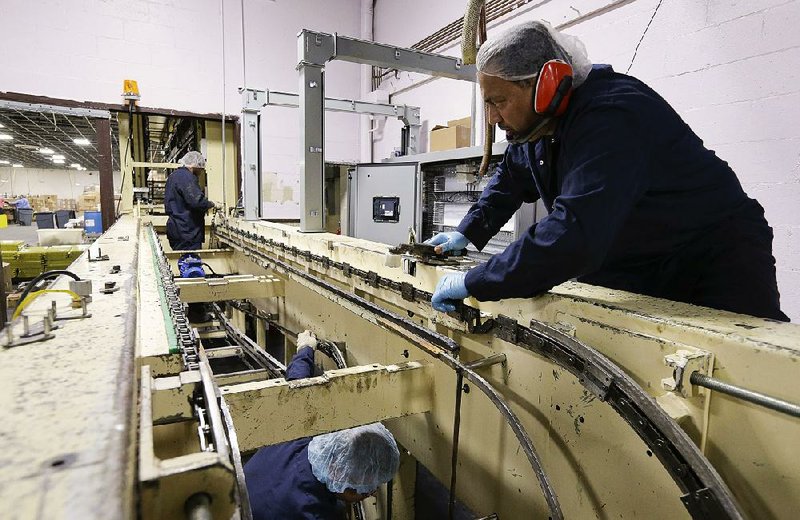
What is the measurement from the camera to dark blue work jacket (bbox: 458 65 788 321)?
875 millimetres

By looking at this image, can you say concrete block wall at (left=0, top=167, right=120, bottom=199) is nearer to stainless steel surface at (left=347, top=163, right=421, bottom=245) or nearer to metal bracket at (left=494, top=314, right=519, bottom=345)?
stainless steel surface at (left=347, top=163, right=421, bottom=245)

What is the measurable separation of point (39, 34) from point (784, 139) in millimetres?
6087

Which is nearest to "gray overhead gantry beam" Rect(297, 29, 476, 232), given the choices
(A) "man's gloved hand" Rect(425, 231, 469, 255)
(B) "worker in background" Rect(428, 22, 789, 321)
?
(A) "man's gloved hand" Rect(425, 231, 469, 255)

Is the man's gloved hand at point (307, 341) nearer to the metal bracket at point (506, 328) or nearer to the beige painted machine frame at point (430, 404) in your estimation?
the beige painted machine frame at point (430, 404)

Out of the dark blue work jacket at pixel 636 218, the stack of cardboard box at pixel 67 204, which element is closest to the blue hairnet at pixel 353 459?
the dark blue work jacket at pixel 636 218

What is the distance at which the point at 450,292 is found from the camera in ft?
3.67

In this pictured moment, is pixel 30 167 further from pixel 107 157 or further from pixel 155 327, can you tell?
pixel 155 327

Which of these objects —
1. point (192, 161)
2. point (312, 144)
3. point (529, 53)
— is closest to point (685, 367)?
point (529, 53)

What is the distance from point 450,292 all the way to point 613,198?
44 centimetres

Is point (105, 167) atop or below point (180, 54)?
below

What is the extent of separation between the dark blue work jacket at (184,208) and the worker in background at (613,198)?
377 centimetres

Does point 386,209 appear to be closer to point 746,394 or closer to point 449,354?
point 449,354

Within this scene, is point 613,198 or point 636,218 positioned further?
point 636,218

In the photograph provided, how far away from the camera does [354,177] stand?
4.41 m
